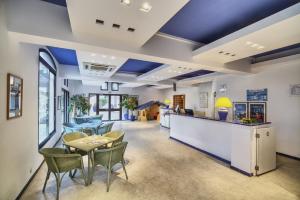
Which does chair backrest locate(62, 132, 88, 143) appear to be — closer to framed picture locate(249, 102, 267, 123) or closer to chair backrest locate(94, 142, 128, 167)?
chair backrest locate(94, 142, 128, 167)

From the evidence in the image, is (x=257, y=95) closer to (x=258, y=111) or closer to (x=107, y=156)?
(x=258, y=111)

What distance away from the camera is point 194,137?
17.5ft

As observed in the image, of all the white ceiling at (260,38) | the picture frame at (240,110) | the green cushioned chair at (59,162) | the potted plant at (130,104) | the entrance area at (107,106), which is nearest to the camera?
the white ceiling at (260,38)

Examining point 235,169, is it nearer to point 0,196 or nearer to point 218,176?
point 218,176

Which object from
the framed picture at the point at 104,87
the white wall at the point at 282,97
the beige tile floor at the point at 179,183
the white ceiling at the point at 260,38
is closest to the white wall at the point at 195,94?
the white wall at the point at 282,97

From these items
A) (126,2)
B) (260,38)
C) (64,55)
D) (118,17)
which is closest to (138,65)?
(64,55)

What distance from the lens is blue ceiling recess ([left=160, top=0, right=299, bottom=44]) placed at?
2.28 meters

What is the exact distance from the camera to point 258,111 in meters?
5.29

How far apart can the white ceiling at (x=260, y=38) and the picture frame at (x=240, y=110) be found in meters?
2.60

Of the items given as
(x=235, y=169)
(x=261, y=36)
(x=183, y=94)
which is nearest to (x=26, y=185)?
(x=235, y=169)

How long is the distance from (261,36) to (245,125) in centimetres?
184

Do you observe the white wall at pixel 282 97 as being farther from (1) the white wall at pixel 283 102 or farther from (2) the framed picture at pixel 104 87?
(2) the framed picture at pixel 104 87

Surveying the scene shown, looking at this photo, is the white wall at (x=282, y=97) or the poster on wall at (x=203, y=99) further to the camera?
the poster on wall at (x=203, y=99)

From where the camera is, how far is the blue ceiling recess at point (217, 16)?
2.28 metres
